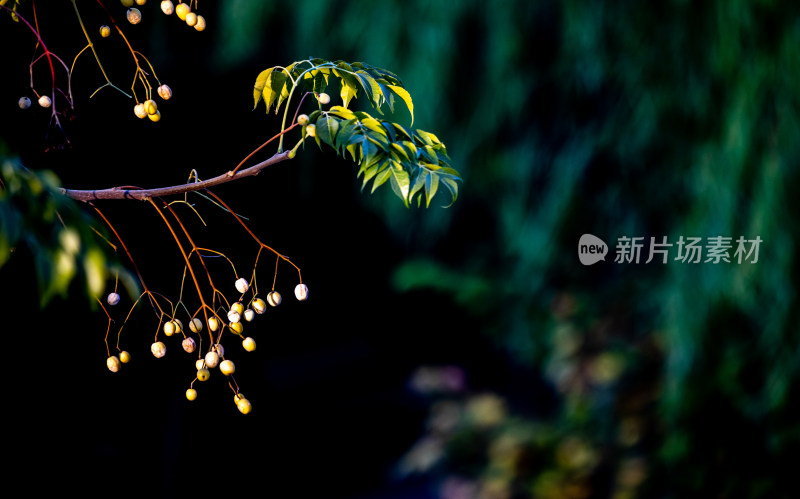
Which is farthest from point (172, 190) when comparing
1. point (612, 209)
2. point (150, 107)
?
point (612, 209)

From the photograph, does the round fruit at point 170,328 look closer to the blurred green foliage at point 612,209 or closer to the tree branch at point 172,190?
the tree branch at point 172,190

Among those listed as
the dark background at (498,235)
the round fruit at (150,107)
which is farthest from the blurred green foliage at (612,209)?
the round fruit at (150,107)

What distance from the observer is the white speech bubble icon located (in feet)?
7.72

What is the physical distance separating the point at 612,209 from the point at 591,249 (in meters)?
0.16

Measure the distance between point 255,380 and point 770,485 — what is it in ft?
5.66

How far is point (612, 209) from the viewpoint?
2.30m

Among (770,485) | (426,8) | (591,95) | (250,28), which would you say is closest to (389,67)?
(426,8)

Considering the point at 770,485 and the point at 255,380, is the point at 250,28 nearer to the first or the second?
the point at 255,380

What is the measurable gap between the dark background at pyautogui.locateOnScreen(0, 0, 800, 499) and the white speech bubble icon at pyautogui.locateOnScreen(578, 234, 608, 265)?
0.15 feet

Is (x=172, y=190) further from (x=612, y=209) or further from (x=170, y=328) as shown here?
(x=612, y=209)

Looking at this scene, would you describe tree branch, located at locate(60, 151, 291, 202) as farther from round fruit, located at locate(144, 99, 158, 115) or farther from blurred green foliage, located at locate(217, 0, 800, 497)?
blurred green foliage, located at locate(217, 0, 800, 497)

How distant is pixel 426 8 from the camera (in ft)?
7.27

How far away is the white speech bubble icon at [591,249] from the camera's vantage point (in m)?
2.35

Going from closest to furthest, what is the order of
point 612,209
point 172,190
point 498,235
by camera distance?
point 172,190
point 612,209
point 498,235
